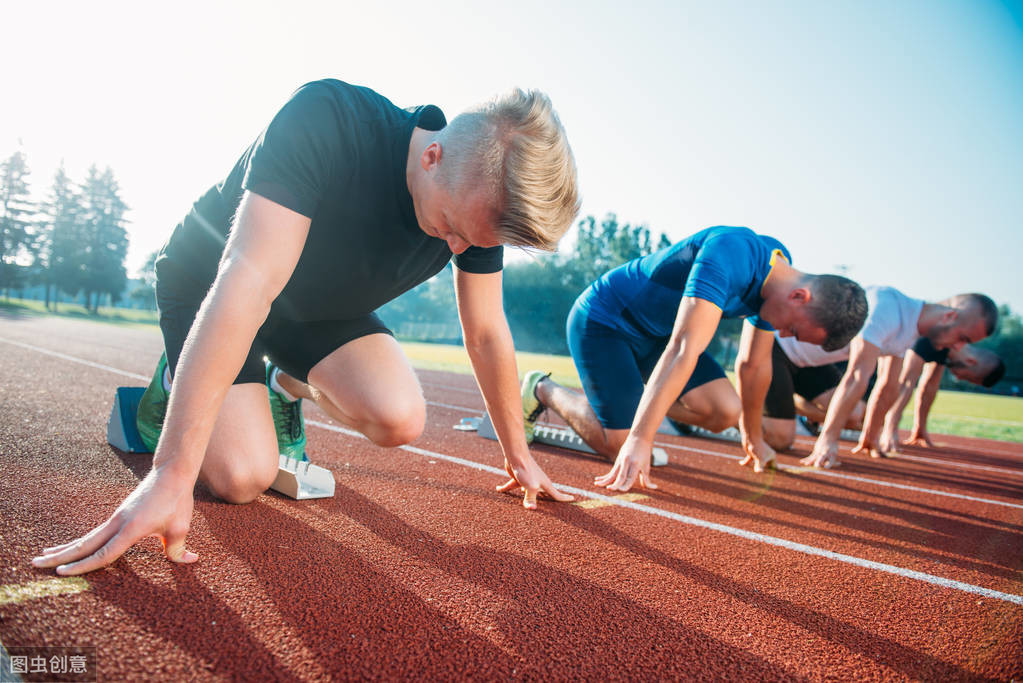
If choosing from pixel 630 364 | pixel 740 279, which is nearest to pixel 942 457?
pixel 630 364

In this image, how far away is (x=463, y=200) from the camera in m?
1.84

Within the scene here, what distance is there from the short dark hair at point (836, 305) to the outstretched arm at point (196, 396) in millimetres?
3067

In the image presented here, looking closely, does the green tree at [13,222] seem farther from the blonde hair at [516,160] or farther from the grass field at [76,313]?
the blonde hair at [516,160]

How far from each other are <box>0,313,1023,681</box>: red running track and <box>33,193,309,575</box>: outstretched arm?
196mm

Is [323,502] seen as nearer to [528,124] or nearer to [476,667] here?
[476,667]

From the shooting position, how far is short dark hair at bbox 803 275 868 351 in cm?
358

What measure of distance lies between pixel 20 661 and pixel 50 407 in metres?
4.21

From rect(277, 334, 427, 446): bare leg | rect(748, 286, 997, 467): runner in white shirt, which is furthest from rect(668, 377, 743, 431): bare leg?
rect(277, 334, 427, 446): bare leg

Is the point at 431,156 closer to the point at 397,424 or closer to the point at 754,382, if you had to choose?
the point at 397,424

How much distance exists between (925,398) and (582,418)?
5.41 metres

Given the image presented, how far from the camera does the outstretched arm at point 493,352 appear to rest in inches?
107

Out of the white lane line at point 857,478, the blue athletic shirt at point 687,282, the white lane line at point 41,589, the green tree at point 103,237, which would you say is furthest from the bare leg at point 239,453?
the green tree at point 103,237

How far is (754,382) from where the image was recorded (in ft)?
15.6

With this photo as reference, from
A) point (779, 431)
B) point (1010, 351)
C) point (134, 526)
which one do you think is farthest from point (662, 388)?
point (1010, 351)
